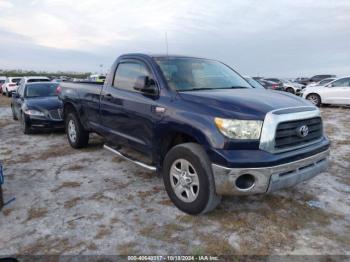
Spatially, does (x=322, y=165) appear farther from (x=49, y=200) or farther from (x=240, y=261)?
(x=49, y=200)

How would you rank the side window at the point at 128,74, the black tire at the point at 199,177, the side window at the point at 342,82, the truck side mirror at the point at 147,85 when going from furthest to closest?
the side window at the point at 342,82
the side window at the point at 128,74
the truck side mirror at the point at 147,85
the black tire at the point at 199,177

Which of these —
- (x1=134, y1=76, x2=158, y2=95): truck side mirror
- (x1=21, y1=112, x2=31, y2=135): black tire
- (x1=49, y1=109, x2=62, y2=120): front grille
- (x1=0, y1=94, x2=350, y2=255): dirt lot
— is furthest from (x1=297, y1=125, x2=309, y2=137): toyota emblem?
(x1=21, y1=112, x2=31, y2=135): black tire

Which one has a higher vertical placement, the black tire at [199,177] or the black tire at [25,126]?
the black tire at [199,177]

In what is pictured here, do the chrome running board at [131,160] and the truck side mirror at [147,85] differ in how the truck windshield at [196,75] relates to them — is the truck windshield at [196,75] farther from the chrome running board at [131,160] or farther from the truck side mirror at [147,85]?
the chrome running board at [131,160]

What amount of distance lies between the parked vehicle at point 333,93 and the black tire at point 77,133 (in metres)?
12.5

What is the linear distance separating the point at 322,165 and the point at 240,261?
1697 mm

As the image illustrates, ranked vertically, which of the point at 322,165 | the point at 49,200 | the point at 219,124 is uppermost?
the point at 219,124

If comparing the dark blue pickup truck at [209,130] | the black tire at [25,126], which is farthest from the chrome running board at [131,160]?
the black tire at [25,126]

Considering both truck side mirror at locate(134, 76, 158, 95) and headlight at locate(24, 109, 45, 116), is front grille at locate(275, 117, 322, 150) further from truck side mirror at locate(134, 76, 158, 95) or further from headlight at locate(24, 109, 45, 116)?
headlight at locate(24, 109, 45, 116)

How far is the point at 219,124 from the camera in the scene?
3242mm

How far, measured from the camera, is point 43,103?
28.1ft

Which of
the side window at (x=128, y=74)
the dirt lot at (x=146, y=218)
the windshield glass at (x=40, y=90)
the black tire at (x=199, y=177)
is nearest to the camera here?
the dirt lot at (x=146, y=218)

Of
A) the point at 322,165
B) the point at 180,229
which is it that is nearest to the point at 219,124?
the point at 180,229

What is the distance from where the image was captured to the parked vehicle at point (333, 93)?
15.0 m
